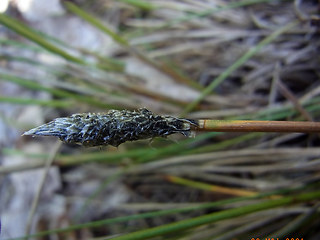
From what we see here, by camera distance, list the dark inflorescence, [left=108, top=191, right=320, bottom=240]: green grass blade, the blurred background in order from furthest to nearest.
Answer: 1. the blurred background
2. [left=108, top=191, right=320, bottom=240]: green grass blade
3. the dark inflorescence

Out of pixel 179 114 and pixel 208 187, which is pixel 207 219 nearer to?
pixel 208 187

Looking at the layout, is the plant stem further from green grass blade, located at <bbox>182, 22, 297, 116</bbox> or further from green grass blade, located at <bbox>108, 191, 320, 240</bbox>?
green grass blade, located at <bbox>182, 22, 297, 116</bbox>

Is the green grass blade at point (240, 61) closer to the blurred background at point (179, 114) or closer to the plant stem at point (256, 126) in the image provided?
the blurred background at point (179, 114)

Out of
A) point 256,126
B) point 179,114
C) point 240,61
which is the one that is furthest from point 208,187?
point 256,126

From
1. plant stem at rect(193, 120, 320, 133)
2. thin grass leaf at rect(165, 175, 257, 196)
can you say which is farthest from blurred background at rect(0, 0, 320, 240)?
plant stem at rect(193, 120, 320, 133)

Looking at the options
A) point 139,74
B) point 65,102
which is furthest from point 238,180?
point 65,102
